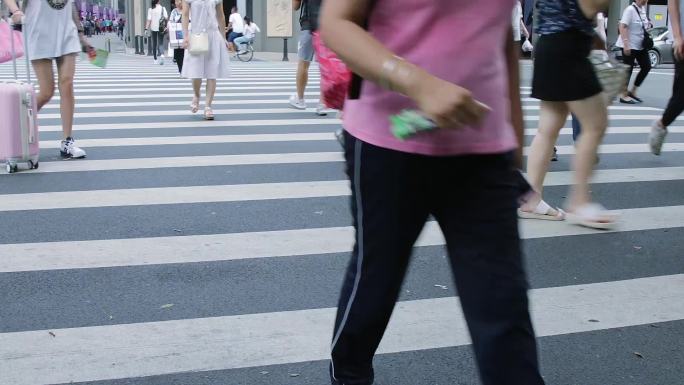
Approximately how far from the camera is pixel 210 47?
958cm

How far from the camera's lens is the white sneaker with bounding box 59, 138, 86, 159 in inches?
277

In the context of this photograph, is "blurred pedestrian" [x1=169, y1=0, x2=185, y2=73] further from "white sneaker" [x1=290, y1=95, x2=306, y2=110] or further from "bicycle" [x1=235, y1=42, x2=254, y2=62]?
"bicycle" [x1=235, y1=42, x2=254, y2=62]

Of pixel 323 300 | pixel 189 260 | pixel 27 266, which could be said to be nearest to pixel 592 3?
pixel 323 300

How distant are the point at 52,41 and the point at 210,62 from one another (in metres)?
3.15

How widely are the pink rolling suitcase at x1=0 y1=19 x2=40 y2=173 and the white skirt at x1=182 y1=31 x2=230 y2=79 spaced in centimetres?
315

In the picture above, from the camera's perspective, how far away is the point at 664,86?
16953 millimetres

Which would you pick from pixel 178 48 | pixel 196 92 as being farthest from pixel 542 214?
pixel 178 48

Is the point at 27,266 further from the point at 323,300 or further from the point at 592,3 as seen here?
the point at 592,3

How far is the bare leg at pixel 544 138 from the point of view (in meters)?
5.09

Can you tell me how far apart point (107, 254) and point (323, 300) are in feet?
4.28

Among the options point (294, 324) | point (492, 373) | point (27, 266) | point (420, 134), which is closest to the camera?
point (420, 134)

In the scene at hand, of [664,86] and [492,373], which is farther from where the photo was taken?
[664,86]

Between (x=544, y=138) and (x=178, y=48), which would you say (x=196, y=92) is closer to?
(x=178, y=48)

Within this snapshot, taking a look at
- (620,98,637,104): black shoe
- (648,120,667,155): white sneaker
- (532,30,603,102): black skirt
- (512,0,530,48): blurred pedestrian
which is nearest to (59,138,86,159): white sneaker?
(512,0,530,48): blurred pedestrian
